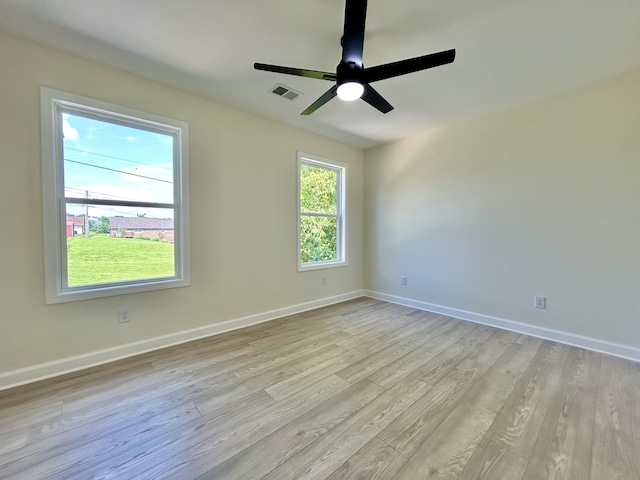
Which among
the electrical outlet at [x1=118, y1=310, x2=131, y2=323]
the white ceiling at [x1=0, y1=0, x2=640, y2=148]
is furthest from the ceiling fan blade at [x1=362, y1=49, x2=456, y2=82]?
the electrical outlet at [x1=118, y1=310, x2=131, y2=323]

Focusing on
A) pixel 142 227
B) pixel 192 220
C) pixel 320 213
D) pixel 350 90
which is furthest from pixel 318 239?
pixel 350 90

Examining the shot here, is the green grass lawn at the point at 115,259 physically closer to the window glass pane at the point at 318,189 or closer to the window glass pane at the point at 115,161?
the window glass pane at the point at 115,161

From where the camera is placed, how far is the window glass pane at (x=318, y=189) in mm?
3898

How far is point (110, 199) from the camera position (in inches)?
94.4

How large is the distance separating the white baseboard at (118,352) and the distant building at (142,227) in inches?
39.9

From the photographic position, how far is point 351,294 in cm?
451

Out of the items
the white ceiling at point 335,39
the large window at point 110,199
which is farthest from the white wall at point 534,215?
the large window at point 110,199

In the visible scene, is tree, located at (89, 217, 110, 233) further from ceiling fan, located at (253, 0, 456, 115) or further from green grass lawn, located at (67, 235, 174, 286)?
ceiling fan, located at (253, 0, 456, 115)

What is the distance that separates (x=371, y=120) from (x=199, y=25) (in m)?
2.14

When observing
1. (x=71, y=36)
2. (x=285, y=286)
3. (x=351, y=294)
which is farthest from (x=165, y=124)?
(x=351, y=294)

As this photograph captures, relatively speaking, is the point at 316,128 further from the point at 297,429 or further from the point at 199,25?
the point at 297,429

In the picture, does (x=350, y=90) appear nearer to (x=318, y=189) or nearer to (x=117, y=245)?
(x=318, y=189)

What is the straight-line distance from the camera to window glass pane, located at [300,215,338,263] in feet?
12.9

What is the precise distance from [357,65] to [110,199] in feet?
7.86
